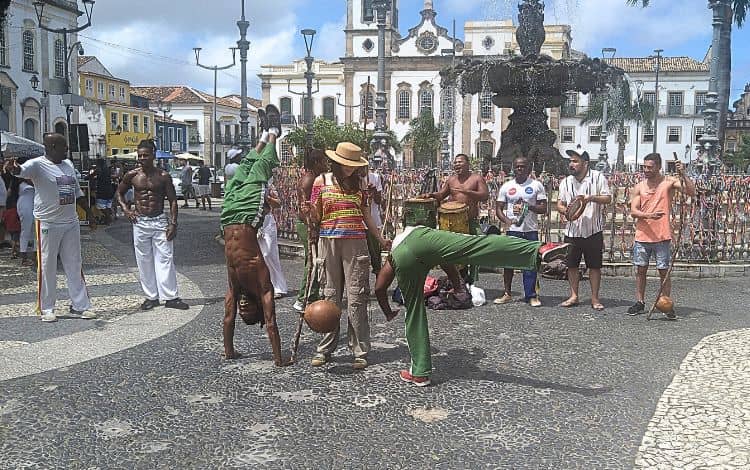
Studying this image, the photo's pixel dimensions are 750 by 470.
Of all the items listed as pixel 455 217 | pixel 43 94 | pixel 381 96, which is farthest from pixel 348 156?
pixel 43 94

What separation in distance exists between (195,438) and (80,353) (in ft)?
7.74

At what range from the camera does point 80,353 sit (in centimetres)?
625

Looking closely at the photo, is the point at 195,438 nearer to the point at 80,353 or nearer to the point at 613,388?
the point at 80,353

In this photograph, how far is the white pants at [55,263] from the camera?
24.3 ft

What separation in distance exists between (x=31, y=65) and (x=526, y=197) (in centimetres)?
3667

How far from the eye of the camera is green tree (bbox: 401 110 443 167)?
60.9 metres

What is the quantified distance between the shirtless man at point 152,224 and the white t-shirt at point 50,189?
668 mm

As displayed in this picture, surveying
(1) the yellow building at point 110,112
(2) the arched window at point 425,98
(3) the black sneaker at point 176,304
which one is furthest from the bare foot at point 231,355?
(2) the arched window at point 425,98

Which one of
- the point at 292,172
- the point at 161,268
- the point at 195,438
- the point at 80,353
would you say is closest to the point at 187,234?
the point at 292,172

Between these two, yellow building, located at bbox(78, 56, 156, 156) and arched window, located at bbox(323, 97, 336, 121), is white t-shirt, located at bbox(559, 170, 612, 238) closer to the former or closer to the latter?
yellow building, located at bbox(78, 56, 156, 156)

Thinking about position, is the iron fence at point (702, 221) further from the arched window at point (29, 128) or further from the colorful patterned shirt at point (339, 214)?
the arched window at point (29, 128)

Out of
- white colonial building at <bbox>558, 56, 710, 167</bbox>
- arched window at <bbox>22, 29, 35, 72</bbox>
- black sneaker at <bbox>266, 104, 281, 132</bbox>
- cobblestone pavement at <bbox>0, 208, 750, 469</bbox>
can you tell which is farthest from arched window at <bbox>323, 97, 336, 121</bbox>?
cobblestone pavement at <bbox>0, 208, 750, 469</bbox>

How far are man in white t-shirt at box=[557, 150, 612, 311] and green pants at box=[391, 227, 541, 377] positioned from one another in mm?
3327

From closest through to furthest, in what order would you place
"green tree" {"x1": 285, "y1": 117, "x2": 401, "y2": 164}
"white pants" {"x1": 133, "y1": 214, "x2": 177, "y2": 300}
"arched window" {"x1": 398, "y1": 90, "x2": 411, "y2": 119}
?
"white pants" {"x1": 133, "y1": 214, "x2": 177, "y2": 300}
"green tree" {"x1": 285, "y1": 117, "x2": 401, "y2": 164}
"arched window" {"x1": 398, "y1": 90, "x2": 411, "y2": 119}
